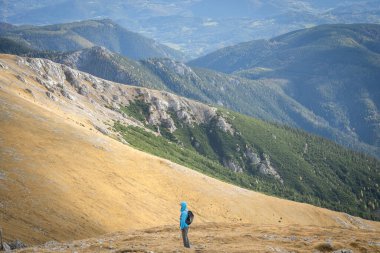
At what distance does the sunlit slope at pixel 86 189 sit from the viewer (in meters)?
47.0

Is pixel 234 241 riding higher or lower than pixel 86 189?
higher

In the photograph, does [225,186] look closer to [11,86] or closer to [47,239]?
[47,239]

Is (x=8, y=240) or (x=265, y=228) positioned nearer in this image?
(x=8, y=240)

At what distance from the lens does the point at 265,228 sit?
4653 centimetres

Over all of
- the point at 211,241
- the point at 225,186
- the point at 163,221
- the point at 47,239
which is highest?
the point at 211,241

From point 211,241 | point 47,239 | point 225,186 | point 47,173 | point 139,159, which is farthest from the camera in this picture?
point 225,186

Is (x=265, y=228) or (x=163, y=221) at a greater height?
(x=265, y=228)

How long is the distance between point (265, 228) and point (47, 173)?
32608 mm

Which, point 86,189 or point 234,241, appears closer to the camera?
point 234,241

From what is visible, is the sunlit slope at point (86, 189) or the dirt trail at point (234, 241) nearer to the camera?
the dirt trail at point (234, 241)

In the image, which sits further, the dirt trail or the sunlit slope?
the sunlit slope

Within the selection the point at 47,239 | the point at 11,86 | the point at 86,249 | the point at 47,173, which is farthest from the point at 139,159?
the point at 11,86

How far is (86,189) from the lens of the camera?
59844mm

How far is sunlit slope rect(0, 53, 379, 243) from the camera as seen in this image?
47031 mm
